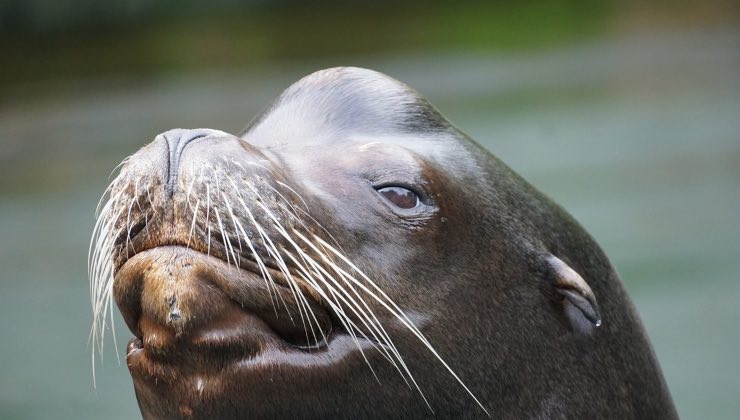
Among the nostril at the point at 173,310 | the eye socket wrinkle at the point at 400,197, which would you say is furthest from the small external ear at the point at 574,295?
the nostril at the point at 173,310

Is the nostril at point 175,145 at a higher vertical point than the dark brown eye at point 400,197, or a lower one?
higher

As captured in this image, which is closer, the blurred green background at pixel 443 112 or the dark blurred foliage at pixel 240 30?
the blurred green background at pixel 443 112

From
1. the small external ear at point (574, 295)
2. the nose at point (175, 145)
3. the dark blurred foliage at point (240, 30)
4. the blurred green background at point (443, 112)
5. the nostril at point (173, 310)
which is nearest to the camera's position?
the nostril at point (173, 310)

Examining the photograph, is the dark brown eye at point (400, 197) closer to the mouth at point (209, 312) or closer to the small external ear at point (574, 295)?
the mouth at point (209, 312)

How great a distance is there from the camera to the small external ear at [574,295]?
3279 mm

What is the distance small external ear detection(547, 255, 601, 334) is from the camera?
328 centimetres

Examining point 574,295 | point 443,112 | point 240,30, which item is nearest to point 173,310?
point 574,295

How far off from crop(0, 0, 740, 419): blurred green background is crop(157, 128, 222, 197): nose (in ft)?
10.6

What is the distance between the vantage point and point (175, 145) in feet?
9.31

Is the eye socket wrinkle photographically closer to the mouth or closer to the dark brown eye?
the dark brown eye

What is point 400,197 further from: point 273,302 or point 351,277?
point 273,302

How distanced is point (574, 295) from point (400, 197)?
1.96 feet

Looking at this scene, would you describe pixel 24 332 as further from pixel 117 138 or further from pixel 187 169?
pixel 187 169

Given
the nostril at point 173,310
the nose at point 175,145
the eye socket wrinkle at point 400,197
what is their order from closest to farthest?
the nostril at point 173,310, the nose at point 175,145, the eye socket wrinkle at point 400,197
